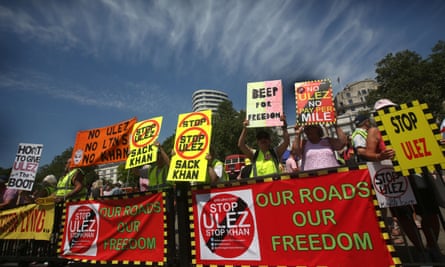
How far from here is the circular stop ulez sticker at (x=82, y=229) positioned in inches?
191

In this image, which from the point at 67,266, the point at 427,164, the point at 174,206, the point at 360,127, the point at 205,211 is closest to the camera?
the point at 427,164

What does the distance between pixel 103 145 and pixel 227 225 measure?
3604 mm

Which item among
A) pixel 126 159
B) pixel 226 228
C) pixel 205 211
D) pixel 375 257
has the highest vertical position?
pixel 126 159

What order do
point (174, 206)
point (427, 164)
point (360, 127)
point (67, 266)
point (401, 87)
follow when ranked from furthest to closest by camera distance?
point (401, 87) < point (67, 266) < point (360, 127) < point (174, 206) < point (427, 164)

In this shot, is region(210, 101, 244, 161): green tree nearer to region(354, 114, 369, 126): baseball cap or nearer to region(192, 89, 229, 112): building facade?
region(354, 114, 369, 126): baseball cap

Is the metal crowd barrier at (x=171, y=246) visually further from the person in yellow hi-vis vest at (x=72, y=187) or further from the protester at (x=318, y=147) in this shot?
the protester at (x=318, y=147)

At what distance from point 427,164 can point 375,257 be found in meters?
1.20

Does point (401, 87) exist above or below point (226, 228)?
above

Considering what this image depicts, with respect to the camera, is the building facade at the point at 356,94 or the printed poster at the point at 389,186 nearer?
the printed poster at the point at 389,186

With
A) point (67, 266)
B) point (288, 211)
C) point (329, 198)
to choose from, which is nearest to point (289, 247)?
A: point (288, 211)

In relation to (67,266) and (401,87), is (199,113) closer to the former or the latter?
(67,266)

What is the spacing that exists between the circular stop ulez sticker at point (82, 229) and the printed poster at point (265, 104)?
3.71 meters

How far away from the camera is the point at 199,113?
4.50m

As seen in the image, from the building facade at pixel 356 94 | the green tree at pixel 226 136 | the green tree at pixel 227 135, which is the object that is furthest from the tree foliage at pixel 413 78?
the building facade at pixel 356 94
